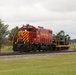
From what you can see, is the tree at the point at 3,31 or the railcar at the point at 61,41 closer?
the tree at the point at 3,31

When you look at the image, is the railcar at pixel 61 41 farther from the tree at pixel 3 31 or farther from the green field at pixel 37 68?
the green field at pixel 37 68

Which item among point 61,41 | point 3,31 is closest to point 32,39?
point 3,31

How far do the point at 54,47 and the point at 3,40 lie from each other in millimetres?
8371

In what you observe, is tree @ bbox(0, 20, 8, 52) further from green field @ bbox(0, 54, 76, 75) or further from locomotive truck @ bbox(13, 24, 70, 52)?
green field @ bbox(0, 54, 76, 75)

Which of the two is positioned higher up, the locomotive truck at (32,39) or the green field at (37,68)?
the locomotive truck at (32,39)

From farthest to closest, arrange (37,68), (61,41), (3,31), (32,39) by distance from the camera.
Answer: (61,41)
(3,31)
(32,39)
(37,68)

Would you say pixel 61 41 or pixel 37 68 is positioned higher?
pixel 61 41

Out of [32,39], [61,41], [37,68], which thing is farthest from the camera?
[61,41]

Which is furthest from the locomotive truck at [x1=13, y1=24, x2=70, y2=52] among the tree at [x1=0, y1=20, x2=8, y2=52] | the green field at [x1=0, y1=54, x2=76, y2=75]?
the green field at [x1=0, y1=54, x2=76, y2=75]

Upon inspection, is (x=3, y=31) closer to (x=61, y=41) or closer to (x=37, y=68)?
(x=61, y=41)

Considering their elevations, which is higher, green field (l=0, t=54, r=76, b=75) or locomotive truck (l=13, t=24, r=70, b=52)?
locomotive truck (l=13, t=24, r=70, b=52)

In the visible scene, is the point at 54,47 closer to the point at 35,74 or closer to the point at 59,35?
the point at 59,35

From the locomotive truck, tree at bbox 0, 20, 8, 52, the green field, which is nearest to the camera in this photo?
the green field

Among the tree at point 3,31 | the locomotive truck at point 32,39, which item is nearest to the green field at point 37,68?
the locomotive truck at point 32,39
